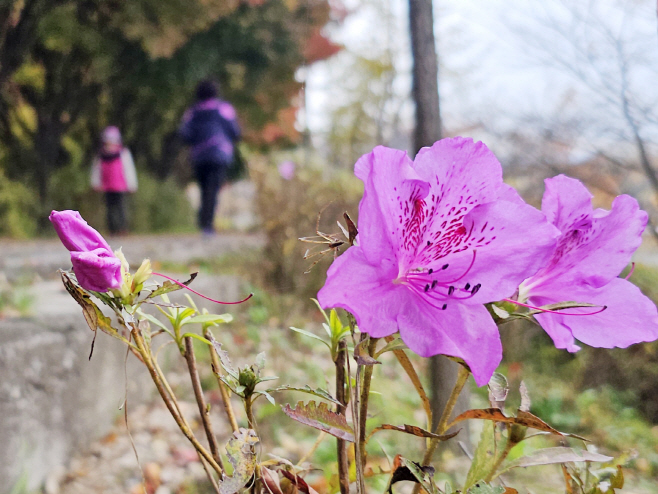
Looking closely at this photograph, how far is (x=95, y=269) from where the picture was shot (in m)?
0.35

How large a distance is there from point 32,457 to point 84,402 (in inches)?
11.6

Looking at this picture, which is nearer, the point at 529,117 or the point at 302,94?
the point at 302,94

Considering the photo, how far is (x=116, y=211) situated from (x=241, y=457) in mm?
6075

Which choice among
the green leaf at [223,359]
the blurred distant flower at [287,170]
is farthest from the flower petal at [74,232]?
the blurred distant flower at [287,170]

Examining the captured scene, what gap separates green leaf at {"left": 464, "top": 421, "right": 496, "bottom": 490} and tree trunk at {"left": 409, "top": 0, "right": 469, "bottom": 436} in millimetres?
857

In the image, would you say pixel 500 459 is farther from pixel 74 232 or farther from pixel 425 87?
pixel 425 87

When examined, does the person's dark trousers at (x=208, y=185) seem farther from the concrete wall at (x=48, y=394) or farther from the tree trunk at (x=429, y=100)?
the tree trunk at (x=429, y=100)

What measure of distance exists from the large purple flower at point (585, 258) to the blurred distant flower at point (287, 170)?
3.19 meters

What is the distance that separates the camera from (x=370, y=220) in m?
0.37

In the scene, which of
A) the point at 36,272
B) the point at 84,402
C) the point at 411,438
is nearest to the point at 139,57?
the point at 36,272

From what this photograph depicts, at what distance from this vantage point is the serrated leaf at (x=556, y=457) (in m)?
0.42

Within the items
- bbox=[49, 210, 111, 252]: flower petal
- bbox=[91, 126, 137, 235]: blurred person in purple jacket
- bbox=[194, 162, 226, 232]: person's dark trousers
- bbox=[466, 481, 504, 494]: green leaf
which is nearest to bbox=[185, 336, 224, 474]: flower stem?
bbox=[49, 210, 111, 252]: flower petal

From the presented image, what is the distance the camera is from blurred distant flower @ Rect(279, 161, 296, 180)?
3.60m

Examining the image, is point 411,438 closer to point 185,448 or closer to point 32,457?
point 185,448
